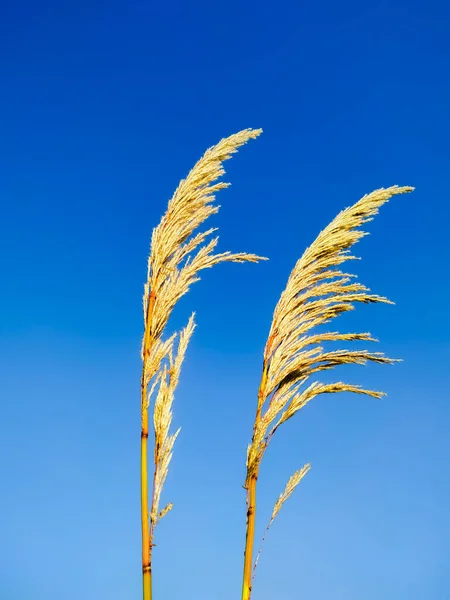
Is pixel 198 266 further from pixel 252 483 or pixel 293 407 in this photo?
pixel 252 483

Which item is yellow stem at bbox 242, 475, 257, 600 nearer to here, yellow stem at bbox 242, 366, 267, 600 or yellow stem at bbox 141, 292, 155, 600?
yellow stem at bbox 242, 366, 267, 600

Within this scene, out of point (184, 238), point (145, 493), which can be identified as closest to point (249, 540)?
point (145, 493)

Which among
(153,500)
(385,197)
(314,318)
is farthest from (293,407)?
(385,197)

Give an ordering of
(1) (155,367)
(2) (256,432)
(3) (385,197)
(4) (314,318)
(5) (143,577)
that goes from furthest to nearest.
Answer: (3) (385,197) < (4) (314,318) < (1) (155,367) < (2) (256,432) < (5) (143,577)

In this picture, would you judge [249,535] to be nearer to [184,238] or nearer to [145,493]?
[145,493]

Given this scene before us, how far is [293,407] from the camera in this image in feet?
10.8

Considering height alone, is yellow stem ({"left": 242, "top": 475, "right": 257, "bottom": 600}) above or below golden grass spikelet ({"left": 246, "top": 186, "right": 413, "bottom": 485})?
below

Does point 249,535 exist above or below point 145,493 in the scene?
below

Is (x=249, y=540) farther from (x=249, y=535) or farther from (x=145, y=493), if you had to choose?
(x=145, y=493)

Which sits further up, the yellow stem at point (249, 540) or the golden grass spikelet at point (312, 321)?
the golden grass spikelet at point (312, 321)

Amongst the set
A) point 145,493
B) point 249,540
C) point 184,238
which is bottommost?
point 249,540

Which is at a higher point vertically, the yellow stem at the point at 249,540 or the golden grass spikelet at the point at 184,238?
the golden grass spikelet at the point at 184,238

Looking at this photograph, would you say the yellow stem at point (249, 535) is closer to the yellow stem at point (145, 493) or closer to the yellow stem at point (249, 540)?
the yellow stem at point (249, 540)

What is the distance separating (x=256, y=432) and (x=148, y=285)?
3.35 ft
